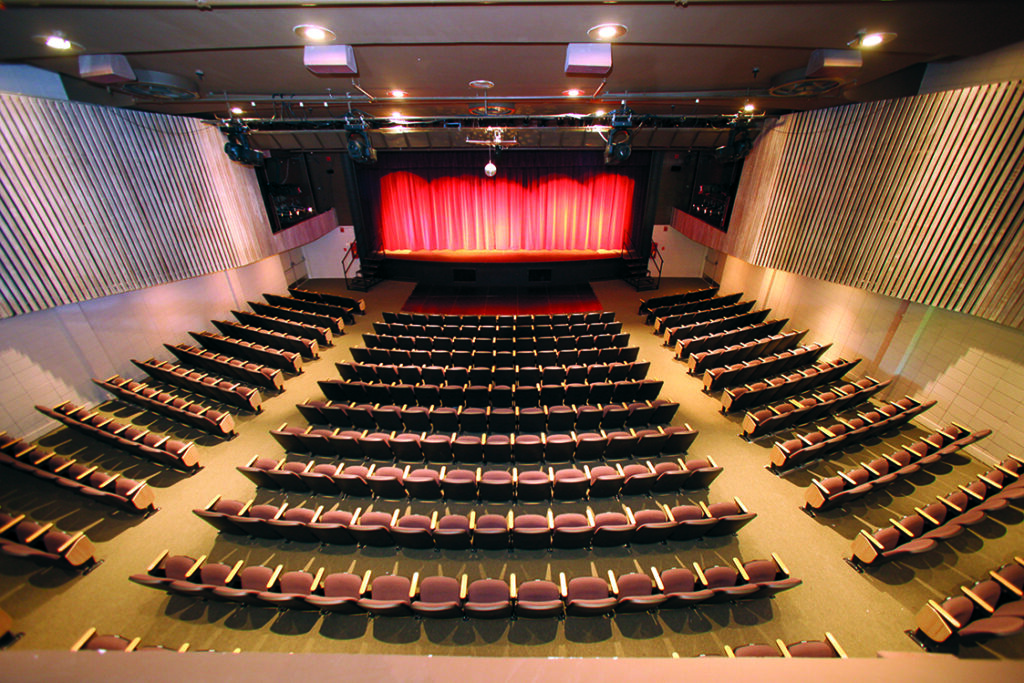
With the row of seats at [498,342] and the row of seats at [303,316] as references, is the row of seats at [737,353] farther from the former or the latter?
the row of seats at [303,316]

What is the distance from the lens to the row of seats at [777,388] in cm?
671

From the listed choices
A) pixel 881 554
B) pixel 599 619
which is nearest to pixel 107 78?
pixel 599 619

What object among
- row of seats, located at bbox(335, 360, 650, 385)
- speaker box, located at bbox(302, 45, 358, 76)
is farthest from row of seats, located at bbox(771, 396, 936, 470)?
speaker box, located at bbox(302, 45, 358, 76)

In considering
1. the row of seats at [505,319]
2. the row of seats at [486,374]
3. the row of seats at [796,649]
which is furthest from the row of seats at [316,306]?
the row of seats at [796,649]

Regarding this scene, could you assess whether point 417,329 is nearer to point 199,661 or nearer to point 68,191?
point 68,191

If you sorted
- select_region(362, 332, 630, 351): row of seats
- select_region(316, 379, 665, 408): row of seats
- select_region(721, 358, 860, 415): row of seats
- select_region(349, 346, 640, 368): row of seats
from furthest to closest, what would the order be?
select_region(362, 332, 630, 351): row of seats < select_region(349, 346, 640, 368): row of seats < select_region(721, 358, 860, 415): row of seats < select_region(316, 379, 665, 408): row of seats

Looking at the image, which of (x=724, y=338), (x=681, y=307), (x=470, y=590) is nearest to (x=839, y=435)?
(x=724, y=338)

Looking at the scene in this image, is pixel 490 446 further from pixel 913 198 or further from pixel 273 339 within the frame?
pixel 913 198

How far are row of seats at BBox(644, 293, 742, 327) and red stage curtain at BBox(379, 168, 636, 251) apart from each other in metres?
4.52

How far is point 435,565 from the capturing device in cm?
448

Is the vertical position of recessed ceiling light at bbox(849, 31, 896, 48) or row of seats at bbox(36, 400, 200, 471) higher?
recessed ceiling light at bbox(849, 31, 896, 48)

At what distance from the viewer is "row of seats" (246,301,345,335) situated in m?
10.1

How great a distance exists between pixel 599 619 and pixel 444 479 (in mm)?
2307

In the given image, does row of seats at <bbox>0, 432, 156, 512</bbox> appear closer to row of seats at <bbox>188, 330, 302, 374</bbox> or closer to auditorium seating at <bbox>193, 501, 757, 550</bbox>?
auditorium seating at <bbox>193, 501, 757, 550</bbox>
